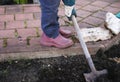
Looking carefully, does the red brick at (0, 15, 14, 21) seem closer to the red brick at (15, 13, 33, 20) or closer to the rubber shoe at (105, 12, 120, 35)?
the red brick at (15, 13, 33, 20)

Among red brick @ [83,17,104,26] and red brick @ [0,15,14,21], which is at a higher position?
red brick @ [83,17,104,26]

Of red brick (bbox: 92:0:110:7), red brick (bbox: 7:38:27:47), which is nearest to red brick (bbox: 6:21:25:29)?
red brick (bbox: 7:38:27:47)

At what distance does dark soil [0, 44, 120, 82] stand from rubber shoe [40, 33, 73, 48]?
0.15 m

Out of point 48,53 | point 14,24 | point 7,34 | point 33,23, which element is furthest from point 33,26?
point 48,53

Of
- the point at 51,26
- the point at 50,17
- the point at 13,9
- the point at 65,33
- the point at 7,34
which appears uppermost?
the point at 50,17

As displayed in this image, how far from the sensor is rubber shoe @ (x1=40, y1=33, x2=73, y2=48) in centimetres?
309

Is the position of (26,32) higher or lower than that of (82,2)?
higher

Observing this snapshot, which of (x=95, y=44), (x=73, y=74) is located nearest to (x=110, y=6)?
(x=95, y=44)

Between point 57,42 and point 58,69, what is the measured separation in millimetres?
361

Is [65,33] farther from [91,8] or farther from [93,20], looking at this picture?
[91,8]

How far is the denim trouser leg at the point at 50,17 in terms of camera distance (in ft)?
9.36

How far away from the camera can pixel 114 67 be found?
2830 mm

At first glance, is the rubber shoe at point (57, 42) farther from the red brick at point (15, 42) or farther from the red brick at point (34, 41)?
the red brick at point (15, 42)

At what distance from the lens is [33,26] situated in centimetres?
357
